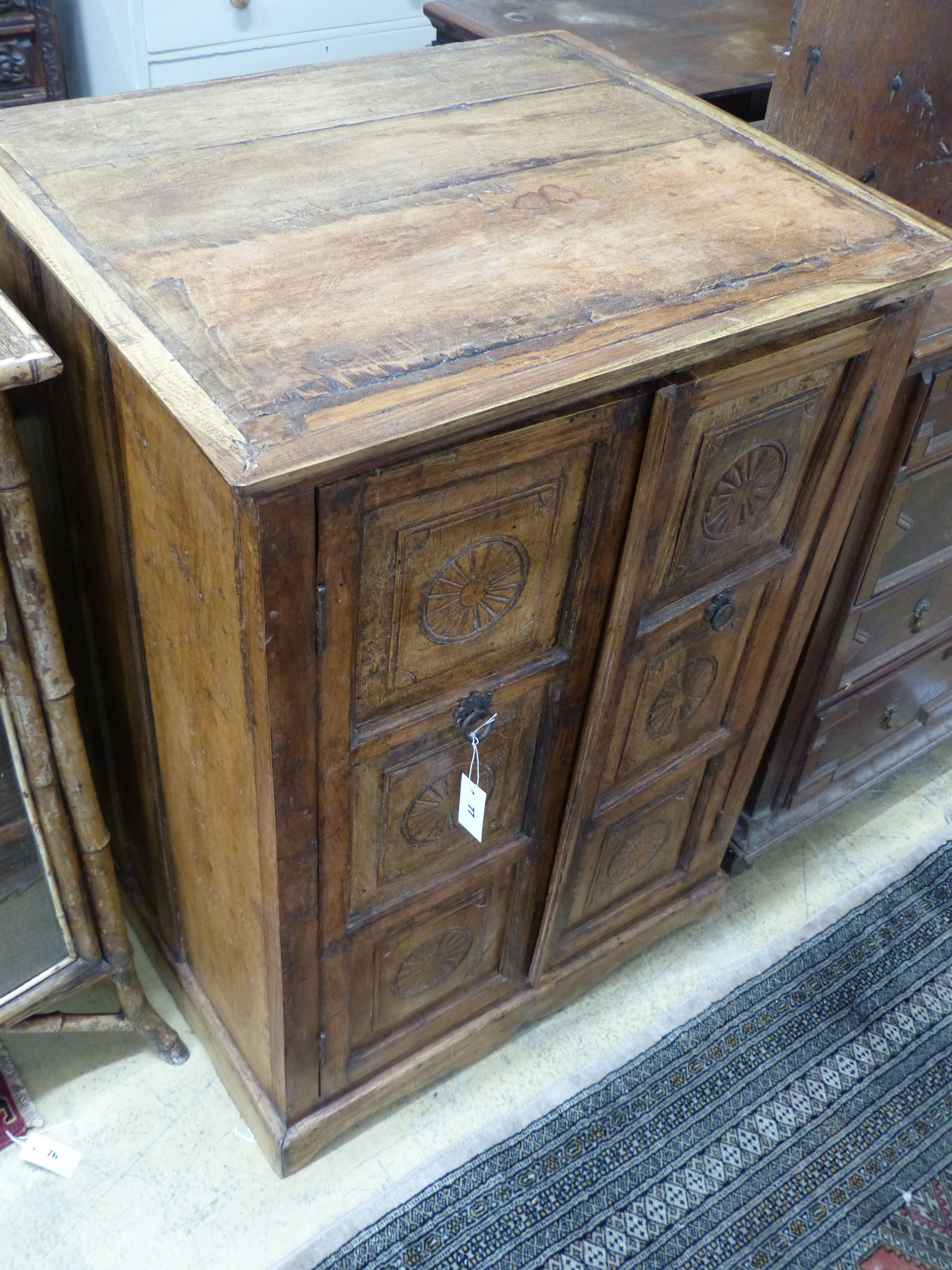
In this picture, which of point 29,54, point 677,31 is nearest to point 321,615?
point 677,31

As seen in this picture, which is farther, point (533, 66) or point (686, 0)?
point (686, 0)

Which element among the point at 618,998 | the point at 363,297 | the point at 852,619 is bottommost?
the point at 618,998

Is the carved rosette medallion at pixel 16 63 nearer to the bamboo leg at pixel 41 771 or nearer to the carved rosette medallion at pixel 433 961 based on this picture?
the bamboo leg at pixel 41 771

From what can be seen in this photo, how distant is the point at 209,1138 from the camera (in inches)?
Result: 55.3

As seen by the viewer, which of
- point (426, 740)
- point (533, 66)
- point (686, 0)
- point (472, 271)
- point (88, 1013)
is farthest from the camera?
point (686, 0)

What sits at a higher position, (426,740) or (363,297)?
(363,297)

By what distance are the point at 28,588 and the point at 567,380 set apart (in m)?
0.53

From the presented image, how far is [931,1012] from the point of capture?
162cm

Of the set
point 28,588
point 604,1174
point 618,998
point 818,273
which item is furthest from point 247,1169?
point 818,273

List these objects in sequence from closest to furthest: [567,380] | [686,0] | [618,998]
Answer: [567,380], [618,998], [686,0]

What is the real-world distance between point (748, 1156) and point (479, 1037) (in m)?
0.38

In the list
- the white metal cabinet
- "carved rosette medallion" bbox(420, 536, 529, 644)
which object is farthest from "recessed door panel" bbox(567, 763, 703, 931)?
the white metal cabinet

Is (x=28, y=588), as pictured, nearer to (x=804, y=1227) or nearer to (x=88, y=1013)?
(x=88, y=1013)

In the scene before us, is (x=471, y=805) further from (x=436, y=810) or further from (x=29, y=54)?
(x=29, y=54)
